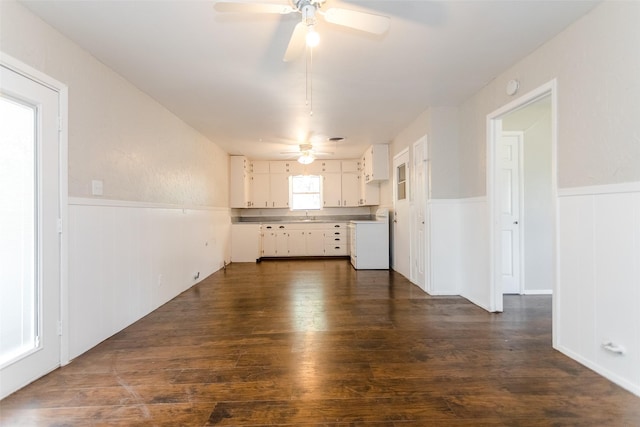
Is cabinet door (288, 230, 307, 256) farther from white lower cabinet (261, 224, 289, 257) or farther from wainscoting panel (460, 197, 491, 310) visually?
wainscoting panel (460, 197, 491, 310)

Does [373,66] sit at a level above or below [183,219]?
above

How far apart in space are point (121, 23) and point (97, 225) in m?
1.49

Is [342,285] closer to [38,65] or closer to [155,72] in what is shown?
[155,72]

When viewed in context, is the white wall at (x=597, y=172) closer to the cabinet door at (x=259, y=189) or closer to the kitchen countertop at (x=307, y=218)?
the kitchen countertop at (x=307, y=218)

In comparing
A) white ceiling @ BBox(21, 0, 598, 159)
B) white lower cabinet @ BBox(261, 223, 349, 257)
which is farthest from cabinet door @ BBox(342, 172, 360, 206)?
white ceiling @ BBox(21, 0, 598, 159)

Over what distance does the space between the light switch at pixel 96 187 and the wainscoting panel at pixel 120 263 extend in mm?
75

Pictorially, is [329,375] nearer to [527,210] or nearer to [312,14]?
[312,14]

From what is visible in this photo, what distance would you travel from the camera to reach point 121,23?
199 centimetres

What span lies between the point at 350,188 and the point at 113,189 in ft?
17.1

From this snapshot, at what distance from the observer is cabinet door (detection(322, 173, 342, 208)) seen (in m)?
7.14

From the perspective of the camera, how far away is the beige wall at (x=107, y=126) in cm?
188

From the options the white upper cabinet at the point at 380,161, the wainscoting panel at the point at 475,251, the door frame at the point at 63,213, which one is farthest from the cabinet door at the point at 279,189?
the door frame at the point at 63,213

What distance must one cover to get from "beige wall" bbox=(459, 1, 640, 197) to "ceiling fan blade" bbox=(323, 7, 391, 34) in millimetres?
1398

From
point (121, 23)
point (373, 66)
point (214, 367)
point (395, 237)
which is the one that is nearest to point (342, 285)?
point (395, 237)
